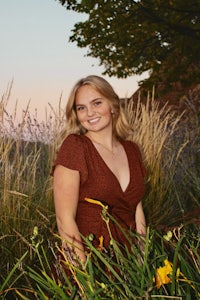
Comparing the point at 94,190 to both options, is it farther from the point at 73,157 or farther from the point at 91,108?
the point at 91,108

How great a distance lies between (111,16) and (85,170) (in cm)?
922

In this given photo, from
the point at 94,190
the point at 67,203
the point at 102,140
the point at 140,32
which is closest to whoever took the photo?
the point at 67,203

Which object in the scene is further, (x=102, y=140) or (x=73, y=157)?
(x=102, y=140)

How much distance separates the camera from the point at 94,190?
306 cm

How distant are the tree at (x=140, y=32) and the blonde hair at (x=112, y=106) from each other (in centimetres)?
823

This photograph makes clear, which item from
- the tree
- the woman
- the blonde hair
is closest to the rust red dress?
the woman

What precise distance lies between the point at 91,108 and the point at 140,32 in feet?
31.1

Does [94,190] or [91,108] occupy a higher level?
[91,108]

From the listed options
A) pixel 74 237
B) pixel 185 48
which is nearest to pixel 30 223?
pixel 74 237

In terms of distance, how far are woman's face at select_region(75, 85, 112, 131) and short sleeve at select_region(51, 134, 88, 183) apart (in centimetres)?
13

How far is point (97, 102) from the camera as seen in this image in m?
3.21

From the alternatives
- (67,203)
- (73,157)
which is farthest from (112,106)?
(67,203)

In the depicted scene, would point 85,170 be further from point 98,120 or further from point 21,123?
point 21,123

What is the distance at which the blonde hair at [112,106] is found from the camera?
3.18 metres
